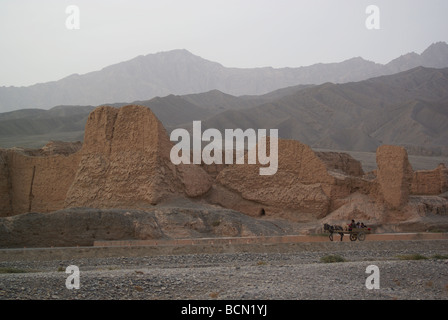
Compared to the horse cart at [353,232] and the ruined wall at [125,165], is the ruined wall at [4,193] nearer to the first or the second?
the ruined wall at [125,165]

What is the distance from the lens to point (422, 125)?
90.5 metres

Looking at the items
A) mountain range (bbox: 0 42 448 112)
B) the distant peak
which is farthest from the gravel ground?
the distant peak

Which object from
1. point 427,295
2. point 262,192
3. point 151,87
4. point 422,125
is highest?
point 151,87

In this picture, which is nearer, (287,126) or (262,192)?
(262,192)

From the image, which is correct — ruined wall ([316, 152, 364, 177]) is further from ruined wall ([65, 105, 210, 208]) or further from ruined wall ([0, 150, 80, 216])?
ruined wall ([0, 150, 80, 216])

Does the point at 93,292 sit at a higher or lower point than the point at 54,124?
lower

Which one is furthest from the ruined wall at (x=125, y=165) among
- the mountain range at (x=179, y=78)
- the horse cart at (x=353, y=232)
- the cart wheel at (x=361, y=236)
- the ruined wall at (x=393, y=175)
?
the mountain range at (x=179, y=78)

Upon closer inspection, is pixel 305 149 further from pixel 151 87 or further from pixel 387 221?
pixel 151 87

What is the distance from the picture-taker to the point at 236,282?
12281mm

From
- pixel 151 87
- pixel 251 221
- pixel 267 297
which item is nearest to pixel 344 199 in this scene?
pixel 251 221

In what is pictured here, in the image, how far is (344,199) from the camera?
94.0ft

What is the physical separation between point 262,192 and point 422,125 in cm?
6821
